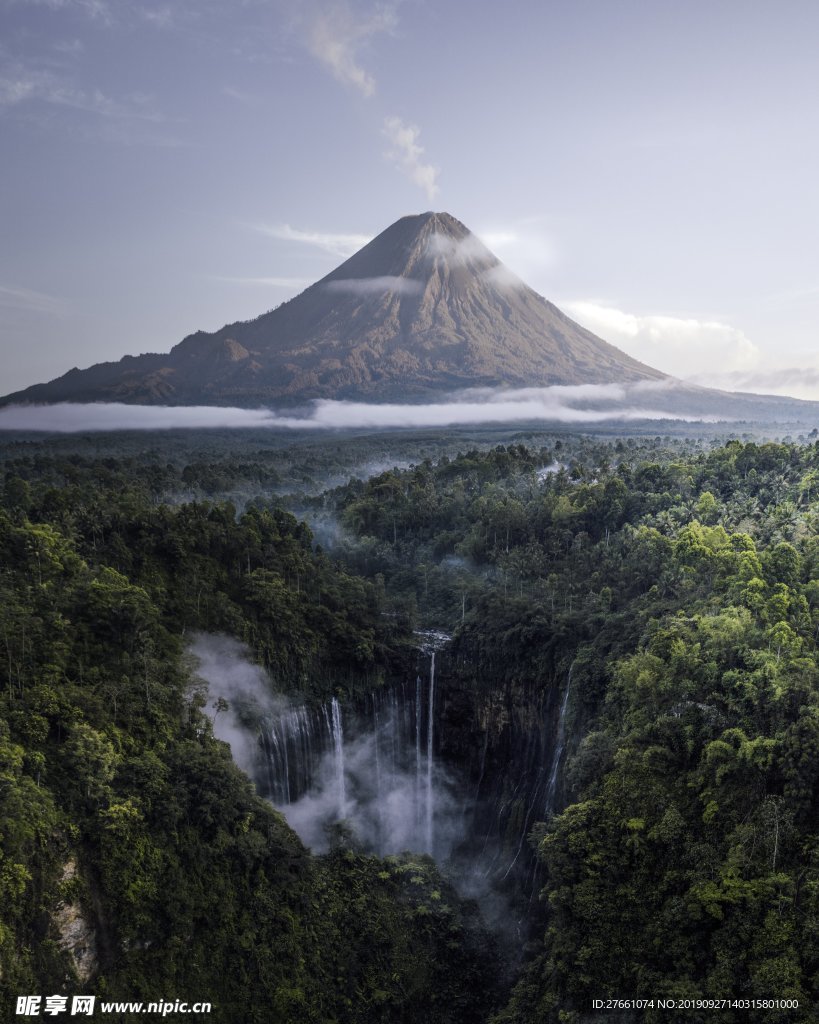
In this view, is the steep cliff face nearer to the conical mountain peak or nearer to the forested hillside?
the forested hillside

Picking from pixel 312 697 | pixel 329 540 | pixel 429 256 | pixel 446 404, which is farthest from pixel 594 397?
pixel 312 697

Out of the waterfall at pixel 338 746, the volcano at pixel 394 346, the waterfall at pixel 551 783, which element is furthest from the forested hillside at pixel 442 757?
the volcano at pixel 394 346

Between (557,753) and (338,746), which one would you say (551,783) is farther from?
(338,746)

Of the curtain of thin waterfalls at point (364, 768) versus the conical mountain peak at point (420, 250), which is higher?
the conical mountain peak at point (420, 250)

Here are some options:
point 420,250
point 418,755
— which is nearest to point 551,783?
point 418,755

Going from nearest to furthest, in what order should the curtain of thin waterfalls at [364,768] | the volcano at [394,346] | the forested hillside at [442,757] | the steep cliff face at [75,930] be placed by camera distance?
the steep cliff face at [75,930] → the forested hillside at [442,757] → the curtain of thin waterfalls at [364,768] → the volcano at [394,346]

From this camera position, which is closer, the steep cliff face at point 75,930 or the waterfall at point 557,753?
the steep cliff face at point 75,930

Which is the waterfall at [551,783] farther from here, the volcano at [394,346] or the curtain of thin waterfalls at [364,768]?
the volcano at [394,346]

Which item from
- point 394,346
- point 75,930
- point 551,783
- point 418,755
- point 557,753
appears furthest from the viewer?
point 394,346
